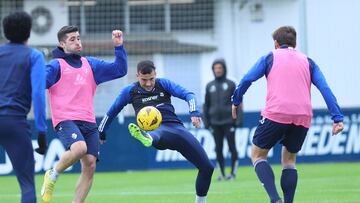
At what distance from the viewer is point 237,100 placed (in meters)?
11.6

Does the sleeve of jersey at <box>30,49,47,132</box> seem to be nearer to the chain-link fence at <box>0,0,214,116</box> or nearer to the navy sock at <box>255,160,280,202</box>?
the navy sock at <box>255,160,280,202</box>

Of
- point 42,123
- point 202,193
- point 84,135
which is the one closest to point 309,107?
point 202,193

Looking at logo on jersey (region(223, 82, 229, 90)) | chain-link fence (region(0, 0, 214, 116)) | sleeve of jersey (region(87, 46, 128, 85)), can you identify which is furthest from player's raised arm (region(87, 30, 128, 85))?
chain-link fence (region(0, 0, 214, 116))

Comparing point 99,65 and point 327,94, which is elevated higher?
point 99,65

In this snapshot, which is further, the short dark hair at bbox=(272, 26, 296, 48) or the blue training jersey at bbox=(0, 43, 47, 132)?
the short dark hair at bbox=(272, 26, 296, 48)

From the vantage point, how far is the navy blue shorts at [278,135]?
1134 cm

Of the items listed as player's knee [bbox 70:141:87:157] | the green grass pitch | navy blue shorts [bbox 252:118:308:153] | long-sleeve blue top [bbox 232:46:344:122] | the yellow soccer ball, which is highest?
long-sleeve blue top [bbox 232:46:344:122]

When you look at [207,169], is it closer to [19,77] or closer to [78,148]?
[78,148]

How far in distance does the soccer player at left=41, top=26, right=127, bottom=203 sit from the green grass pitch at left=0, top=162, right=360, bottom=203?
8.43ft

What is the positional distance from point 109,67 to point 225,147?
12.0 meters

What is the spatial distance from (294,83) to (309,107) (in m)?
0.36

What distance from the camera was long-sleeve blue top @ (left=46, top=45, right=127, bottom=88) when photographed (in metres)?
11.9

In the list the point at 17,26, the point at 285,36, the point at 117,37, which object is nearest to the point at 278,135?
the point at 285,36

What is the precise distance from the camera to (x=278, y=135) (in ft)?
37.4
